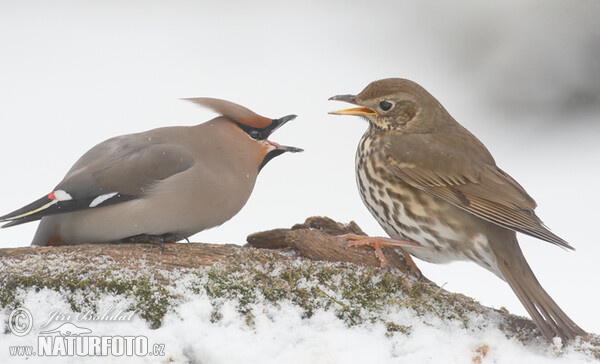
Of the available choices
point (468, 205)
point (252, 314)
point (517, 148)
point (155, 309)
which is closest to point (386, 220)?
point (468, 205)

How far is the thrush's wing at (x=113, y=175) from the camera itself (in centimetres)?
402

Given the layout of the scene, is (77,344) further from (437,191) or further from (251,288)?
(437,191)

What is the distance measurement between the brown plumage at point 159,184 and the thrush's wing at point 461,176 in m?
0.71

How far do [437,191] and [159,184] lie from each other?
1463 mm

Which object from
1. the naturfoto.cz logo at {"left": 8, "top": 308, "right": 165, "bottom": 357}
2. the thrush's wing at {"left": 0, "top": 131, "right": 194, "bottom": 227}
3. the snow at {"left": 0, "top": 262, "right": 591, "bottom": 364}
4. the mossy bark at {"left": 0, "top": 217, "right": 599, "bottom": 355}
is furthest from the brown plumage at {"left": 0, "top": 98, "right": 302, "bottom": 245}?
the naturfoto.cz logo at {"left": 8, "top": 308, "right": 165, "bottom": 357}

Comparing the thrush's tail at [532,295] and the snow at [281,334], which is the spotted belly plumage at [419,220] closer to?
the thrush's tail at [532,295]

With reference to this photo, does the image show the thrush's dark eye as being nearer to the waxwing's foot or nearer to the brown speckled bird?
the brown speckled bird

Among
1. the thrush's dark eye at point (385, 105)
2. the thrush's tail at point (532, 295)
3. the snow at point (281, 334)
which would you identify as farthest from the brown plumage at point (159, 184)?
the thrush's tail at point (532, 295)

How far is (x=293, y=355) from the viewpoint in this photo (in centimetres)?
312

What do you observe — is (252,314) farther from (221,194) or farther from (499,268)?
(499,268)

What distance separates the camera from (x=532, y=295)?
3.72m

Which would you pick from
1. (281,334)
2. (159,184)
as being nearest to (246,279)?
(281,334)

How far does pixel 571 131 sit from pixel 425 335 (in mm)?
4878

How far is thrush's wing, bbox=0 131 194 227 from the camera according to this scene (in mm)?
4020
